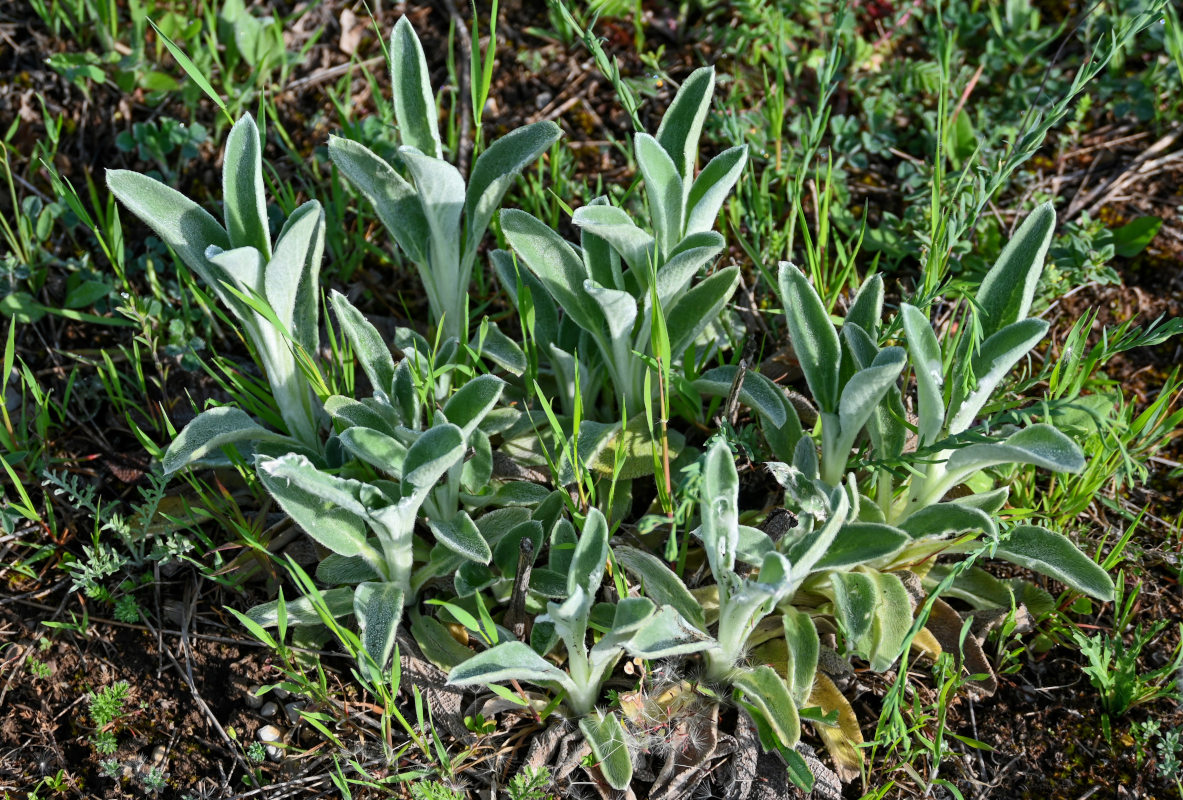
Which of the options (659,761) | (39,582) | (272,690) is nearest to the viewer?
(659,761)

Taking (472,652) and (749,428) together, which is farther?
(749,428)

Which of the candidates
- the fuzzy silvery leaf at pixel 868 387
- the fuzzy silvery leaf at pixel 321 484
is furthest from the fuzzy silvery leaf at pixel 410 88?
the fuzzy silvery leaf at pixel 868 387

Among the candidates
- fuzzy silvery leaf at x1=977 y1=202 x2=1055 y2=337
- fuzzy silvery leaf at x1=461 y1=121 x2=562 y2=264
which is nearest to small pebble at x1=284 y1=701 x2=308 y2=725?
fuzzy silvery leaf at x1=461 y1=121 x2=562 y2=264

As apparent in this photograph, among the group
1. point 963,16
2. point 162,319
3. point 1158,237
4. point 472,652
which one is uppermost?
point 963,16

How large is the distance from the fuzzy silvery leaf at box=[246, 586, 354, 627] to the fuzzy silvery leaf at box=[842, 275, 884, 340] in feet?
3.93

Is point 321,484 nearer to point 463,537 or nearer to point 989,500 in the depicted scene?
point 463,537

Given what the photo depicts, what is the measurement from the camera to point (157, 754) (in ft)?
7.08

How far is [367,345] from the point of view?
215 cm

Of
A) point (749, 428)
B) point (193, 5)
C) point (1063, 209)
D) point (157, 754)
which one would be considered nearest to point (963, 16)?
point (1063, 209)

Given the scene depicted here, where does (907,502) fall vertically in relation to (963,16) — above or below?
below

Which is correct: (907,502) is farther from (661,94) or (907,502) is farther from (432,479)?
(661,94)

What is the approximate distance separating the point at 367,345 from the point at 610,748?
942 millimetres

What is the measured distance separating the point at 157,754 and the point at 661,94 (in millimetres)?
2187

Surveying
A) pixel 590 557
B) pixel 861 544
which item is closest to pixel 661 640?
pixel 590 557
